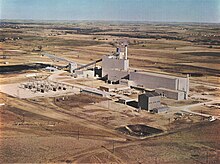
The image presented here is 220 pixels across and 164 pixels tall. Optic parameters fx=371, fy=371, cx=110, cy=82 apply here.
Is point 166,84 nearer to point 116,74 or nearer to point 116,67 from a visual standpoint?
point 116,74

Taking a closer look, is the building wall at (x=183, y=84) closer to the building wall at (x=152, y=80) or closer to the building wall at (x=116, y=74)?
the building wall at (x=152, y=80)

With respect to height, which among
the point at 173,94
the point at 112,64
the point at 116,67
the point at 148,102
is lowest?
the point at 173,94

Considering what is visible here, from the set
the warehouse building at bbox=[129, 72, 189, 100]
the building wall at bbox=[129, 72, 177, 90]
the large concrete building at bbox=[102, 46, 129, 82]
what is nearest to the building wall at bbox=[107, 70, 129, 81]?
the large concrete building at bbox=[102, 46, 129, 82]

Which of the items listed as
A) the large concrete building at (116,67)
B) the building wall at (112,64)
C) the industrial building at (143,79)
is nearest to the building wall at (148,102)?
the industrial building at (143,79)

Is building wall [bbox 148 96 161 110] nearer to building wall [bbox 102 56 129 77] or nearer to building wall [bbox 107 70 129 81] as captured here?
building wall [bbox 107 70 129 81]

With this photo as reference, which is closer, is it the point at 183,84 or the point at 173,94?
the point at 173,94

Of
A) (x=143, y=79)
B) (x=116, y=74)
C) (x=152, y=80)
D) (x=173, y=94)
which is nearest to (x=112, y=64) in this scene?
(x=116, y=74)
